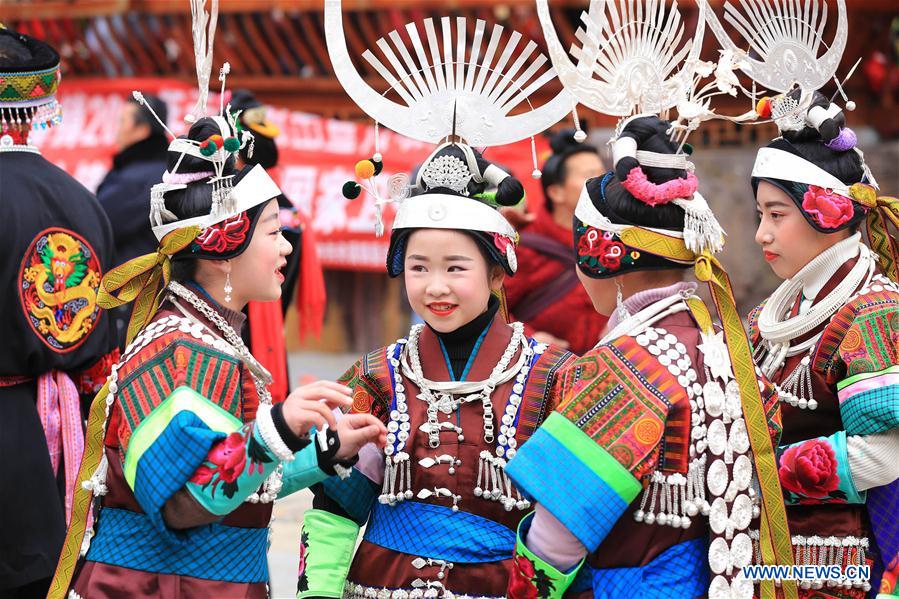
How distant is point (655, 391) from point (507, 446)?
1.57 feet

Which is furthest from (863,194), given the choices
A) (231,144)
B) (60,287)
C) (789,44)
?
(60,287)

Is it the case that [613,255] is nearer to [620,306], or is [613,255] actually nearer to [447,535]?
[620,306]

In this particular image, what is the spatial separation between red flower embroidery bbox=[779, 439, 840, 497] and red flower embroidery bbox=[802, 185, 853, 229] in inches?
24.8

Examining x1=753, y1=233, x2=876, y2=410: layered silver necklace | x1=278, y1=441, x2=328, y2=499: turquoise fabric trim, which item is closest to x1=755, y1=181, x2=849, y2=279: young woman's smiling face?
x1=753, y1=233, x2=876, y2=410: layered silver necklace

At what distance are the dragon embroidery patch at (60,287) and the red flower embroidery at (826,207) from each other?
2.33 meters

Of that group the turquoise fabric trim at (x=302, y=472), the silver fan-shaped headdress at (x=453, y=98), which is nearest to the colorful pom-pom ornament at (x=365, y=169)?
the silver fan-shaped headdress at (x=453, y=98)

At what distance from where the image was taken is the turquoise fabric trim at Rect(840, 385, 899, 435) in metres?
3.13

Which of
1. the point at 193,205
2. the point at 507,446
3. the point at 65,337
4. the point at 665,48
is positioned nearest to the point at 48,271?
the point at 65,337

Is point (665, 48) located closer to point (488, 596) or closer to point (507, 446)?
point (507, 446)

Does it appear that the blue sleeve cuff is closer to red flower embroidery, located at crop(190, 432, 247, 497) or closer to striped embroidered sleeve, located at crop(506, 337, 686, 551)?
striped embroidered sleeve, located at crop(506, 337, 686, 551)

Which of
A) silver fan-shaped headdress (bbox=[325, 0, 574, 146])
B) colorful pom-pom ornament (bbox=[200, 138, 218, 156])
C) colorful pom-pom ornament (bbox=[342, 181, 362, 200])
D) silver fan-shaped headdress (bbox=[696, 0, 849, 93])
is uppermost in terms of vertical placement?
silver fan-shaped headdress (bbox=[696, 0, 849, 93])

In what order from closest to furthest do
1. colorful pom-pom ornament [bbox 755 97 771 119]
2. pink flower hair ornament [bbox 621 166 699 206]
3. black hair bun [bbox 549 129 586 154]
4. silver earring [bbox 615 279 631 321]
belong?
pink flower hair ornament [bbox 621 166 699 206] < silver earring [bbox 615 279 631 321] < colorful pom-pom ornament [bbox 755 97 771 119] < black hair bun [bbox 549 129 586 154]

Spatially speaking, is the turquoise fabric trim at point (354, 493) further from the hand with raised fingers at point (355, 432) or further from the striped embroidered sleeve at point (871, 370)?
the striped embroidered sleeve at point (871, 370)

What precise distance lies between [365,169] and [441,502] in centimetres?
85
